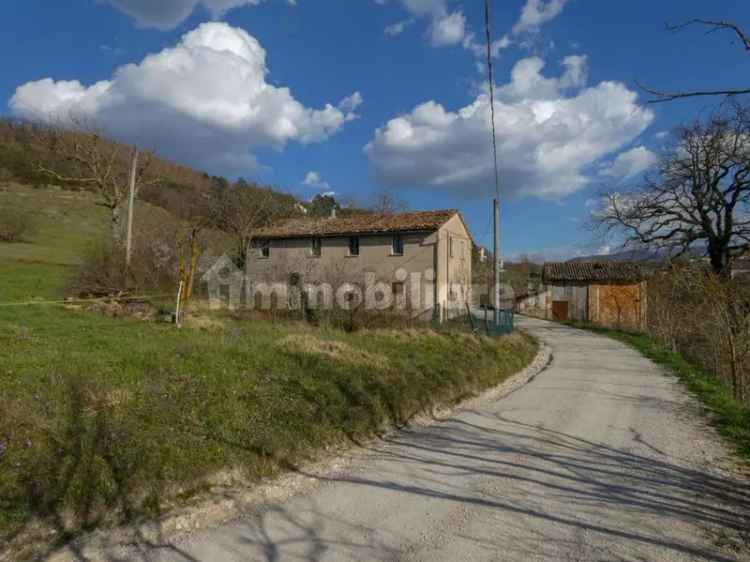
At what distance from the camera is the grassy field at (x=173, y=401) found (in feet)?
14.8

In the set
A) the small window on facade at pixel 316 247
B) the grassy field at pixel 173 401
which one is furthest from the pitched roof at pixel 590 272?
the grassy field at pixel 173 401

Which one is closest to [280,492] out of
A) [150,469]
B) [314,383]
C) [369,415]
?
[150,469]

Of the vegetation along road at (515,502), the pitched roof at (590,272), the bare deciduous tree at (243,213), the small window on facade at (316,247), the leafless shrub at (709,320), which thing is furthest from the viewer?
the pitched roof at (590,272)

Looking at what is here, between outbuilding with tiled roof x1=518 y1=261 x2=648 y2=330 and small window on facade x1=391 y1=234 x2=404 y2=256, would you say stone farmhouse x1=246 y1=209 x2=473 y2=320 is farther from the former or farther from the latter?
outbuilding with tiled roof x1=518 y1=261 x2=648 y2=330

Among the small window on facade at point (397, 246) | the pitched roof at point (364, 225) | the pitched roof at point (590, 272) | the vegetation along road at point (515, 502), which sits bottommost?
the vegetation along road at point (515, 502)

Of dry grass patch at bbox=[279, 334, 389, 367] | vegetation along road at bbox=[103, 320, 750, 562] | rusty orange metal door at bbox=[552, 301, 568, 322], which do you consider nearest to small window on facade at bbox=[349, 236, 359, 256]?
rusty orange metal door at bbox=[552, 301, 568, 322]

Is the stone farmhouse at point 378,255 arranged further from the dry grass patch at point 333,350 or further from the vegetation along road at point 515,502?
the vegetation along road at point 515,502

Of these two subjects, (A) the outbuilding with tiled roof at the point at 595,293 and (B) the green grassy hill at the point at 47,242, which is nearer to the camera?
(B) the green grassy hill at the point at 47,242

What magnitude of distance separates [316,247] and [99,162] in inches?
504

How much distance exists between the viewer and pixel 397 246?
28.6 meters

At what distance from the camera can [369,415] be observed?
7.49 m

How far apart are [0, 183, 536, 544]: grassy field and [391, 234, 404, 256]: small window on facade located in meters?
15.3

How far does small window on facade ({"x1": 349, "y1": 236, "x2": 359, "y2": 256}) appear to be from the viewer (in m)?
29.6

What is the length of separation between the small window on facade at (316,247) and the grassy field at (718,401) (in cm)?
1864
